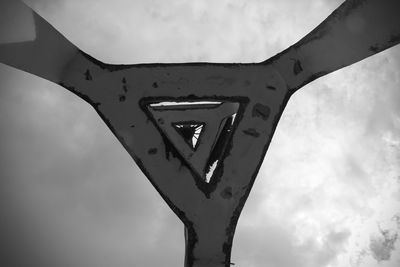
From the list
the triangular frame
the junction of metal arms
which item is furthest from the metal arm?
the triangular frame

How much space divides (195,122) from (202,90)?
114cm

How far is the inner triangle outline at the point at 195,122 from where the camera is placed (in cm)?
280

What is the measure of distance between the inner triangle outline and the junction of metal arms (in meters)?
0.01

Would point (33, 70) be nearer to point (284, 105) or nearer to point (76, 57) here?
point (76, 57)

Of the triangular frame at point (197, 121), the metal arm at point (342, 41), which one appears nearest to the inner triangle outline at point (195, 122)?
the triangular frame at point (197, 121)

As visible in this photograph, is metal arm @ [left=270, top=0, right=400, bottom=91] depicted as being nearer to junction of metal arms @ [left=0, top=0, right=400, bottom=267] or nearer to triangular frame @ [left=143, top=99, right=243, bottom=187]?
junction of metal arms @ [left=0, top=0, right=400, bottom=267]

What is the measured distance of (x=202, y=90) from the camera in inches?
115

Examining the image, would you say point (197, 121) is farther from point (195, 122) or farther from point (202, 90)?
point (202, 90)

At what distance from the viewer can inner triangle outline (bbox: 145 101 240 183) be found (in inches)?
110

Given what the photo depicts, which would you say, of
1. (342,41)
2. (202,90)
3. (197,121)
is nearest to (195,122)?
(197,121)

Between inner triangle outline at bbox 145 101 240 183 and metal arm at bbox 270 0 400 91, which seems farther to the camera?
inner triangle outline at bbox 145 101 240 183

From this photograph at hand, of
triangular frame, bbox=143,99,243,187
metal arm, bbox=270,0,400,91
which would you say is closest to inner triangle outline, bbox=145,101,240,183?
triangular frame, bbox=143,99,243,187

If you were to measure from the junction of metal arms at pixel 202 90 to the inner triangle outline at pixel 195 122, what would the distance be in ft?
0.05

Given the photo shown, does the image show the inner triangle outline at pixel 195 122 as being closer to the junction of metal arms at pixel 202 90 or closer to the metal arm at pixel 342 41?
the junction of metal arms at pixel 202 90
